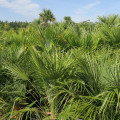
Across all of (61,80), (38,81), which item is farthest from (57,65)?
(38,81)

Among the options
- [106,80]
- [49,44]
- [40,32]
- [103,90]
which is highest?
[40,32]

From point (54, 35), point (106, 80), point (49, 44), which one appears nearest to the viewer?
point (106, 80)

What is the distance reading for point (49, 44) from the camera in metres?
2.87

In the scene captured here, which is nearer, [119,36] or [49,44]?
[49,44]

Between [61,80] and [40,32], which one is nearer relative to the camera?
[61,80]

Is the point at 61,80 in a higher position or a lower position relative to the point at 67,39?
lower

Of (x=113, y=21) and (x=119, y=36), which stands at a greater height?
(x=113, y=21)

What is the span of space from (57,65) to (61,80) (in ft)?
0.71

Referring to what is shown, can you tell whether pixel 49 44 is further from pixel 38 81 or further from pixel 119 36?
pixel 119 36

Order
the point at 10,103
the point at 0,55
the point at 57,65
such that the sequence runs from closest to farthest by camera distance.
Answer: the point at 57,65 → the point at 10,103 → the point at 0,55

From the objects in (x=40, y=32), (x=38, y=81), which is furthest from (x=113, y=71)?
(x=40, y=32)

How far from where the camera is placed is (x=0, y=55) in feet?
8.82

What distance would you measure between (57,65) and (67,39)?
5.64 feet

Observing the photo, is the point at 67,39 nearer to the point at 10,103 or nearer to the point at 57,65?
the point at 57,65
